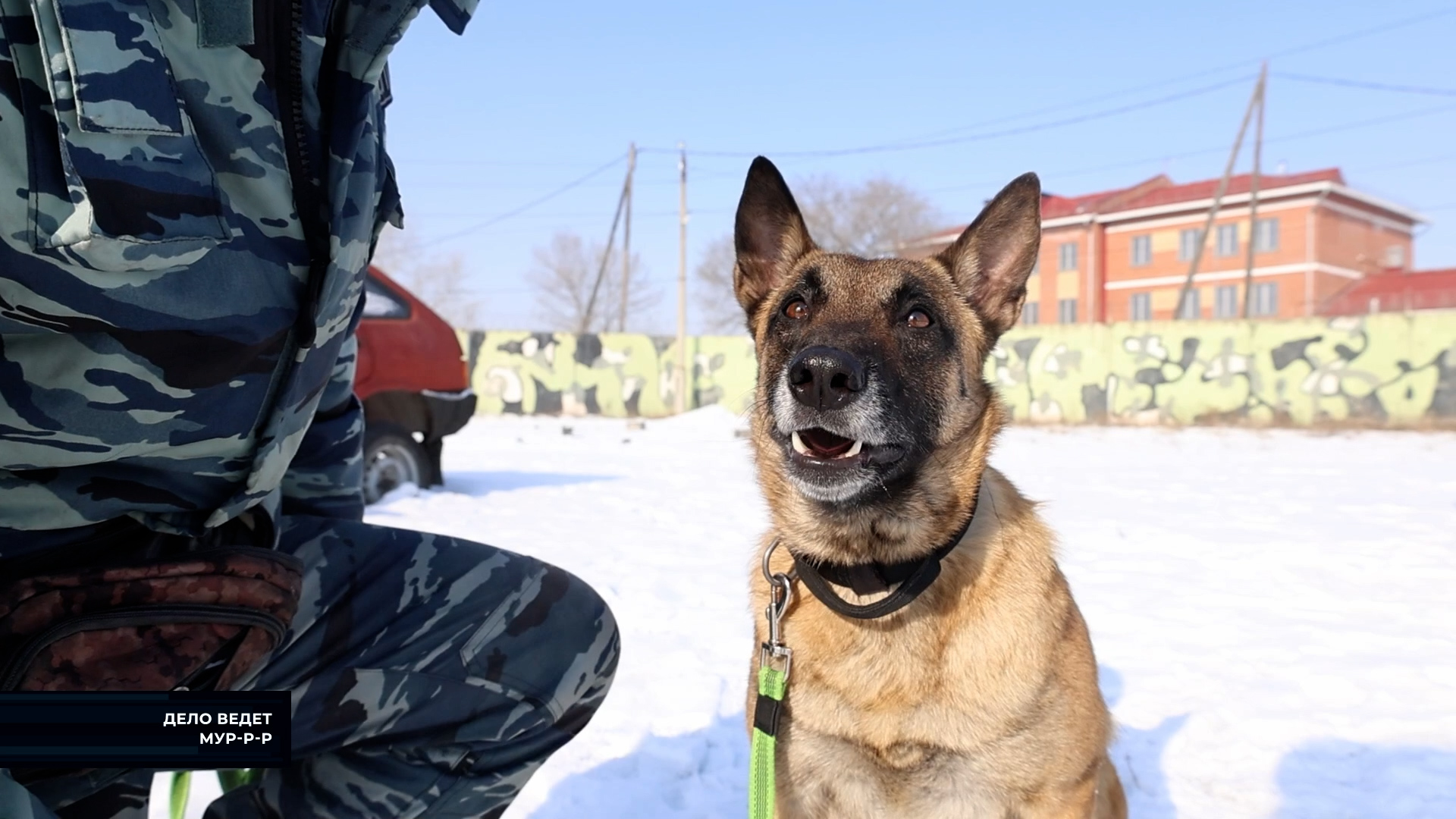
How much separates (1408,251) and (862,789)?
5514 centimetres

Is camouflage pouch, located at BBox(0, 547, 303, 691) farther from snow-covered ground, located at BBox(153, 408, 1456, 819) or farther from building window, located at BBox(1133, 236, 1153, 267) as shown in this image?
building window, located at BBox(1133, 236, 1153, 267)

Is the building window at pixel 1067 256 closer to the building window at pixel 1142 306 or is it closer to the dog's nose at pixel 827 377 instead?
the building window at pixel 1142 306

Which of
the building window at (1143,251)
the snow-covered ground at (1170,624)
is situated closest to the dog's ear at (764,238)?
the snow-covered ground at (1170,624)

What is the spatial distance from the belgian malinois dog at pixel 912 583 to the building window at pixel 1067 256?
45008 millimetres

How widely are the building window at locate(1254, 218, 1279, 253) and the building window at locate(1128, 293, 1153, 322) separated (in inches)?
190

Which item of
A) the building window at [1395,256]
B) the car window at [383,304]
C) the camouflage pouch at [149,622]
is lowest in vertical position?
the camouflage pouch at [149,622]

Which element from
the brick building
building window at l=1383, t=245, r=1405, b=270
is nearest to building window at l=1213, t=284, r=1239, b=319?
the brick building

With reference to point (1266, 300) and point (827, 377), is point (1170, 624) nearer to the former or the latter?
point (827, 377)

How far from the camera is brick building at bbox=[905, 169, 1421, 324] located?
39875 mm

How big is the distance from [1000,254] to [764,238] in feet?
2.15

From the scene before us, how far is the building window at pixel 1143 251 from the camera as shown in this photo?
1667 inches

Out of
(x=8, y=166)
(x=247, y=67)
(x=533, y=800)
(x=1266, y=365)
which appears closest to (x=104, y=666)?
(x=8, y=166)

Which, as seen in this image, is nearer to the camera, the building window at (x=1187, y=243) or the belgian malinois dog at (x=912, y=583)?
the belgian malinois dog at (x=912, y=583)

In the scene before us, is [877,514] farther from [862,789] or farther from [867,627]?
[862,789]
